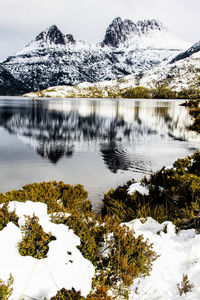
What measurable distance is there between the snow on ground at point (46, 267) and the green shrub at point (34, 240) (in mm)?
95

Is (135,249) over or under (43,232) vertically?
under

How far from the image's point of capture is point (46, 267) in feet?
11.0

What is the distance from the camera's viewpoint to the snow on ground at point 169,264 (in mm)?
3732

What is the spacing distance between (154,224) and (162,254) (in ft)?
3.75

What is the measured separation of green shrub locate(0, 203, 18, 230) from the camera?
407cm

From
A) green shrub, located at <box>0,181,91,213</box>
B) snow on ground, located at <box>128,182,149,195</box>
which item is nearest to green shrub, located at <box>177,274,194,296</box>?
green shrub, located at <box>0,181,91,213</box>

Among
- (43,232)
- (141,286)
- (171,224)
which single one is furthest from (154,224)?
(43,232)

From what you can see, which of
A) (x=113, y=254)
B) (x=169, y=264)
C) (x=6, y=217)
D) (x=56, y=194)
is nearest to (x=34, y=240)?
(x=6, y=217)

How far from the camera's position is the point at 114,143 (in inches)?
984

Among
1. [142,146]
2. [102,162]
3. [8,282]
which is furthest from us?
[142,146]

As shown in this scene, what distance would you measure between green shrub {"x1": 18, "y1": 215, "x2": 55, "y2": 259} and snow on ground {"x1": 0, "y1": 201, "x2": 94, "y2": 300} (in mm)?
95

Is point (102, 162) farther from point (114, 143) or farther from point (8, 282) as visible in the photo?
point (8, 282)

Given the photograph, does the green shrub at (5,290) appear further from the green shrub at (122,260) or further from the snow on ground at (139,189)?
the snow on ground at (139,189)

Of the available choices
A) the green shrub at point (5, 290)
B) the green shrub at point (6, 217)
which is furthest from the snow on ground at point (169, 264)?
the green shrub at point (6, 217)
